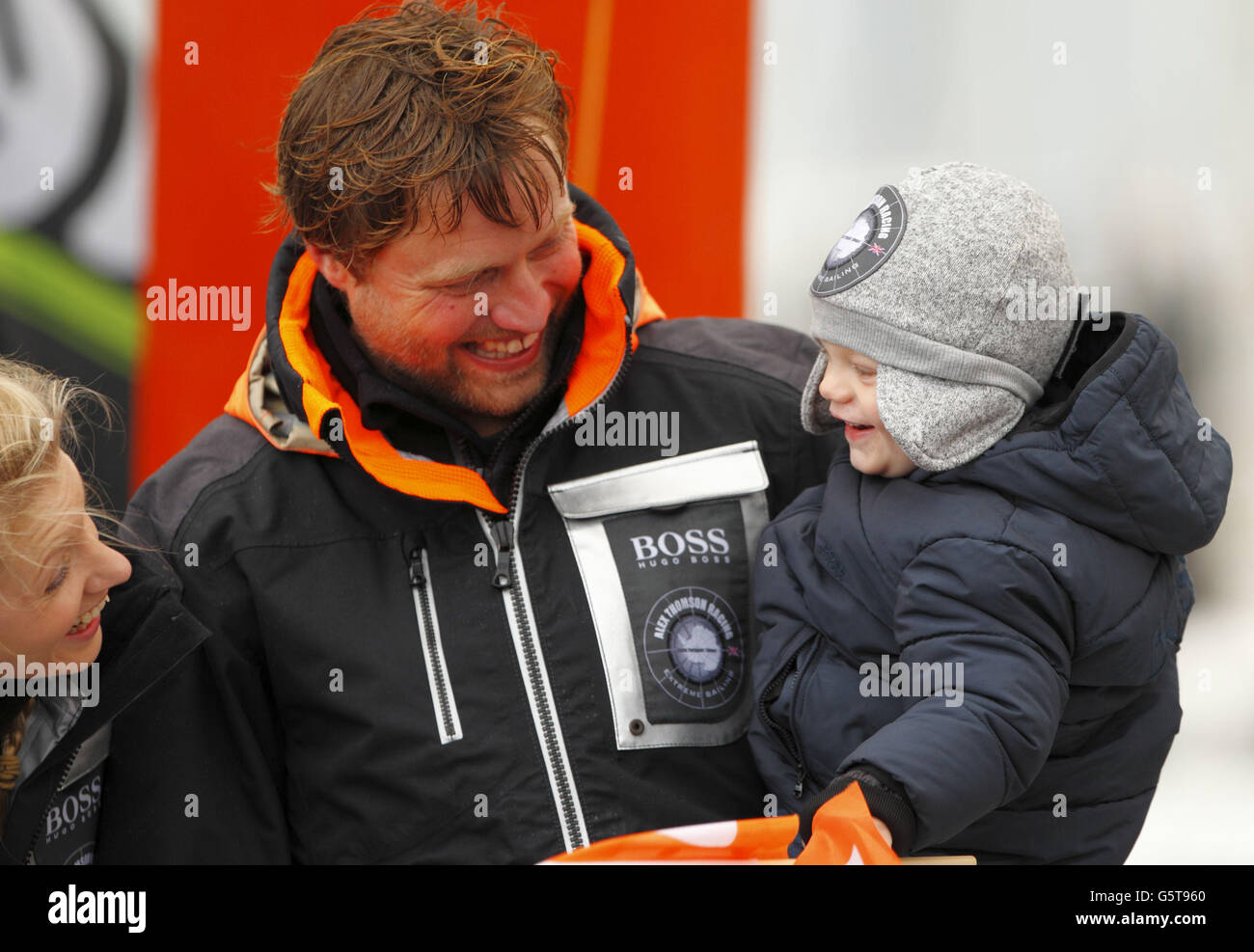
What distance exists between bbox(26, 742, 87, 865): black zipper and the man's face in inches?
23.7

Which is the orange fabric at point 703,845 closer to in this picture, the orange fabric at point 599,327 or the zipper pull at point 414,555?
the zipper pull at point 414,555

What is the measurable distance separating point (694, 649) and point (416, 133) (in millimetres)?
730

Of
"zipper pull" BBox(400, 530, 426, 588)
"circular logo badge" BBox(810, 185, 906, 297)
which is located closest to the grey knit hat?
"circular logo badge" BBox(810, 185, 906, 297)

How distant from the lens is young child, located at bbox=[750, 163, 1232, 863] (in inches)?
51.8

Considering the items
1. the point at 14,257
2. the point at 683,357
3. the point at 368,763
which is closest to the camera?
the point at 368,763

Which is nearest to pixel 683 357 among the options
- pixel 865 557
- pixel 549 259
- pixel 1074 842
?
pixel 549 259

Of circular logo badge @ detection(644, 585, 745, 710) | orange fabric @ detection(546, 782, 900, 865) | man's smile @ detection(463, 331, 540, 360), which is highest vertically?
man's smile @ detection(463, 331, 540, 360)

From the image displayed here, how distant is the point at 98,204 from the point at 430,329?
3.65ft

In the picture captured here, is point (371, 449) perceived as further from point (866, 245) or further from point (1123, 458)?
point (1123, 458)

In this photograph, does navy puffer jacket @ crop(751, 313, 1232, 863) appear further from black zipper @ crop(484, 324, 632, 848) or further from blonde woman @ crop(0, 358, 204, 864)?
blonde woman @ crop(0, 358, 204, 864)

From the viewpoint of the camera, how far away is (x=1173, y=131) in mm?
2645

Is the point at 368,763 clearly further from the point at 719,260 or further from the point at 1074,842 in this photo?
the point at 719,260

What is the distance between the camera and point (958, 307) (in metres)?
1.42

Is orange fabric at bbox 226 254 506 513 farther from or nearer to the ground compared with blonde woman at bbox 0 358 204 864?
farther from the ground
